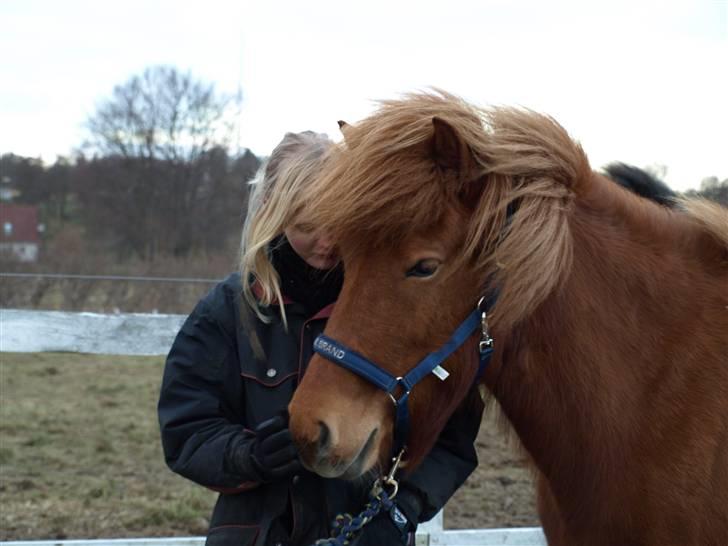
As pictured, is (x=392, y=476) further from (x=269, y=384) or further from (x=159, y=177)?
(x=159, y=177)

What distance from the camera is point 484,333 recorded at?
75.1 inches

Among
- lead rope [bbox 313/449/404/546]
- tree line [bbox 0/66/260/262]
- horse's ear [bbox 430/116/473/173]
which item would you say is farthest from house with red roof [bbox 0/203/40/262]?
horse's ear [bbox 430/116/473/173]

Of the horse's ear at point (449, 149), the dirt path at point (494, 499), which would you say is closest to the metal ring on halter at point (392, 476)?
the horse's ear at point (449, 149)

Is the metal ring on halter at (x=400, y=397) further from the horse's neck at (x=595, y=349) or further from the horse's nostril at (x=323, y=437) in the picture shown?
the horse's neck at (x=595, y=349)

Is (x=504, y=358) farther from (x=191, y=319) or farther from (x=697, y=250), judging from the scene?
(x=191, y=319)

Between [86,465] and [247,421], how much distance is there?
419 centimetres

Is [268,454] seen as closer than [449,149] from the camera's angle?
No

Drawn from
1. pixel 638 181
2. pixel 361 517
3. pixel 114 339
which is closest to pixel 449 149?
pixel 361 517

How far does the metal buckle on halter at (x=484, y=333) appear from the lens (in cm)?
191

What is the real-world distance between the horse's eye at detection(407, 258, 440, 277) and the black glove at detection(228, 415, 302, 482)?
54 cm

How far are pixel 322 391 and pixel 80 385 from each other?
7968 millimetres

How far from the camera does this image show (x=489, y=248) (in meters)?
1.91

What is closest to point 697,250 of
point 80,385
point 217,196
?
point 80,385

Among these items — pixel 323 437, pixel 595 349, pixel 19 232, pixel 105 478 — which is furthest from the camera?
pixel 19 232
